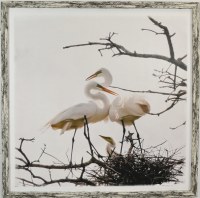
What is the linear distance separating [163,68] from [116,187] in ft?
1.90

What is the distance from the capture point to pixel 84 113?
1.62 m

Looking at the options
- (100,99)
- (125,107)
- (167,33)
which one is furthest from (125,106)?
(167,33)

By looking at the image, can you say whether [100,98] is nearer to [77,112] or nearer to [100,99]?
[100,99]

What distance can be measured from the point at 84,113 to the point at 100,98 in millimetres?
98

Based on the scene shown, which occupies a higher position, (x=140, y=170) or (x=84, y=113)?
(x=84, y=113)

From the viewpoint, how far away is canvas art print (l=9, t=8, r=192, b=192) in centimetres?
161

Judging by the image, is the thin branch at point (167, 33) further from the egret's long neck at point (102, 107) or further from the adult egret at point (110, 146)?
the adult egret at point (110, 146)

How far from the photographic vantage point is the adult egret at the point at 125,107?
5.35 feet

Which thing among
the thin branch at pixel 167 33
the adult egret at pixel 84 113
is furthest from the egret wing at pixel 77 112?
the thin branch at pixel 167 33

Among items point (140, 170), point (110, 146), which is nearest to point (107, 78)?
point (110, 146)

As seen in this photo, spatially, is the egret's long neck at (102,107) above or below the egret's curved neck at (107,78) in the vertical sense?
below

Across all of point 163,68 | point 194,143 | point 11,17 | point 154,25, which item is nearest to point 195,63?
point 163,68

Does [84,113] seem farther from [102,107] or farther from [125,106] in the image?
[125,106]

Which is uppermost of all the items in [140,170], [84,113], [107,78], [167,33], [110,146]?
[167,33]
